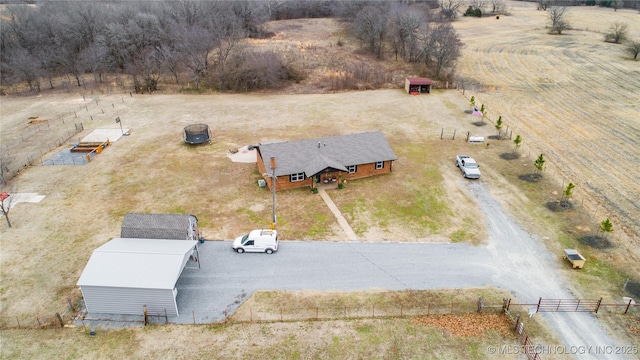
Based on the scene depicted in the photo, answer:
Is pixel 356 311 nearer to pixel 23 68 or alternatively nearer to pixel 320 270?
pixel 320 270

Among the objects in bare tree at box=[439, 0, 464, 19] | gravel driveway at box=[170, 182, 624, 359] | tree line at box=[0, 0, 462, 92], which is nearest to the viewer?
gravel driveway at box=[170, 182, 624, 359]

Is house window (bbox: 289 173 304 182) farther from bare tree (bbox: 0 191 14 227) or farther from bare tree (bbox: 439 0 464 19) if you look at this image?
bare tree (bbox: 439 0 464 19)

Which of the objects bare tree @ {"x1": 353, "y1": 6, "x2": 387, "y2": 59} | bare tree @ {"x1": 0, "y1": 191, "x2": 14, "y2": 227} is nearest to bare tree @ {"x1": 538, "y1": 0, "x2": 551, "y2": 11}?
bare tree @ {"x1": 353, "y1": 6, "x2": 387, "y2": 59}

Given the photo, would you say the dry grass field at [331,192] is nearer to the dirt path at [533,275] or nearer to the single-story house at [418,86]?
the dirt path at [533,275]

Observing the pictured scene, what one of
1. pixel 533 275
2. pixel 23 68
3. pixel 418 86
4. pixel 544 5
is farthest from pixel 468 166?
pixel 544 5

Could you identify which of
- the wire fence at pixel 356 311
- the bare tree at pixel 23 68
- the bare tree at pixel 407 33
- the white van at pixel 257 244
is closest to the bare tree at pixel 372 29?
the bare tree at pixel 407 33

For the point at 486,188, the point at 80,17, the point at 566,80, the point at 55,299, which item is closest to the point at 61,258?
the point at 55,299
